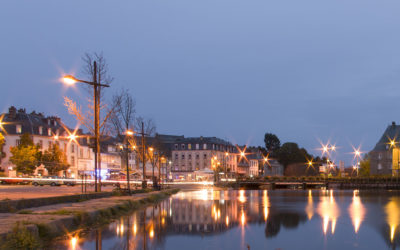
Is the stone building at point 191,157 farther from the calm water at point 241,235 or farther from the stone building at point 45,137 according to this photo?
the calm water at point 241,235

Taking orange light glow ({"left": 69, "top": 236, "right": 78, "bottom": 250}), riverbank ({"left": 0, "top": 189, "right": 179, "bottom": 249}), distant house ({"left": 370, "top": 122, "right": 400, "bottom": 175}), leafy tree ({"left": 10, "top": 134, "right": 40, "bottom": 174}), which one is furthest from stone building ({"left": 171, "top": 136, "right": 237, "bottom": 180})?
orange light glow ({"left": 69, "top": 236, "right": 78, "bottom": 250})

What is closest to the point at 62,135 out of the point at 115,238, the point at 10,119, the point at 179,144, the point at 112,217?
the point at 10,119

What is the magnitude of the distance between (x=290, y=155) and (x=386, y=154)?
159 ft

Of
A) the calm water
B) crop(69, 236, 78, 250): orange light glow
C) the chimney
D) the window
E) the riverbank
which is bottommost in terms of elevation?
the calm water

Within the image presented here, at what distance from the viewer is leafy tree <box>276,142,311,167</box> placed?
153 m

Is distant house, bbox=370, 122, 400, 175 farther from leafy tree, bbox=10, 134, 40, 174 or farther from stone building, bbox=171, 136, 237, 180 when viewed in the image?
leafy tree, bbox=10, 134, 40, 174

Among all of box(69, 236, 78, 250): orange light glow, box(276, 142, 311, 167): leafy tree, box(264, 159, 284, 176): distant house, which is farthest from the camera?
box(264, 159, 284, 176): distant house

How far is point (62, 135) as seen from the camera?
282ft

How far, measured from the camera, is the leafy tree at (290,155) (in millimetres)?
153125

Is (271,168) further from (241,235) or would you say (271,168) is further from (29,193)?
(241,235)

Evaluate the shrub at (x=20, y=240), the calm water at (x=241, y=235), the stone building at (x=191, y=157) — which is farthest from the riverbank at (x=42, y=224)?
the stone building at (x=191, y=157)

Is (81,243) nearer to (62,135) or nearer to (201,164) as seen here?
(62,135)

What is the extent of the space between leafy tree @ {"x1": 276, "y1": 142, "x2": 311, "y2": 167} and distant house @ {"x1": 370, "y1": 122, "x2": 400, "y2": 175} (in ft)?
138

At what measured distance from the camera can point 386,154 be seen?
10675 centimetres
